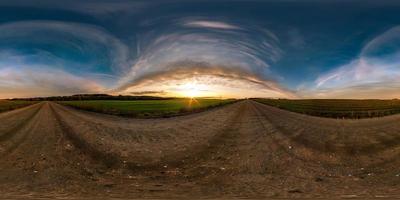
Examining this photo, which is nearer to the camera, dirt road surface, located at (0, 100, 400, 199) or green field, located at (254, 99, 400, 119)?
dirt road surface, located at (0, 100, 400, 199)

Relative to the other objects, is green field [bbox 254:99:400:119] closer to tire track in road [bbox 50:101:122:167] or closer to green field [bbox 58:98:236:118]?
green field [bbox 58:98:236:118]

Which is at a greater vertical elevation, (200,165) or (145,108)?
(145,108)

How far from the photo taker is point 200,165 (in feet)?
51.6

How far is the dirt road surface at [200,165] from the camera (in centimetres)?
1160

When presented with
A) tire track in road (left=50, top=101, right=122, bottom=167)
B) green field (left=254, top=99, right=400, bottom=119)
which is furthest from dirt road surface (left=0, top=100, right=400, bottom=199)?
green field (left=254, top=99, right=400, bottom=119)

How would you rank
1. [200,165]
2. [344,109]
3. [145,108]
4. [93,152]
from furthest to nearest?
[344,109] < [145,108] < [93,152] < [200,165]

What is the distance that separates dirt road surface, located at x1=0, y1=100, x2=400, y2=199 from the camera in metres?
11.6

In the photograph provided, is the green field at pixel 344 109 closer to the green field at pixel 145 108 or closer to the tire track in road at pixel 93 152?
the green field at pixel 145 108

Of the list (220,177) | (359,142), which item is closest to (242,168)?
(220,177)

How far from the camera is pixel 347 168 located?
1525 cm

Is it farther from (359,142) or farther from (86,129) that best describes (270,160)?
(86,129)

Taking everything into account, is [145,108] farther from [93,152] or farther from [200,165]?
[200,165]

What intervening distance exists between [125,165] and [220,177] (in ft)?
13.1

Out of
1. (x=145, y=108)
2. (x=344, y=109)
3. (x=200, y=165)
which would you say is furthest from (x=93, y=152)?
(x=344, y=109)
